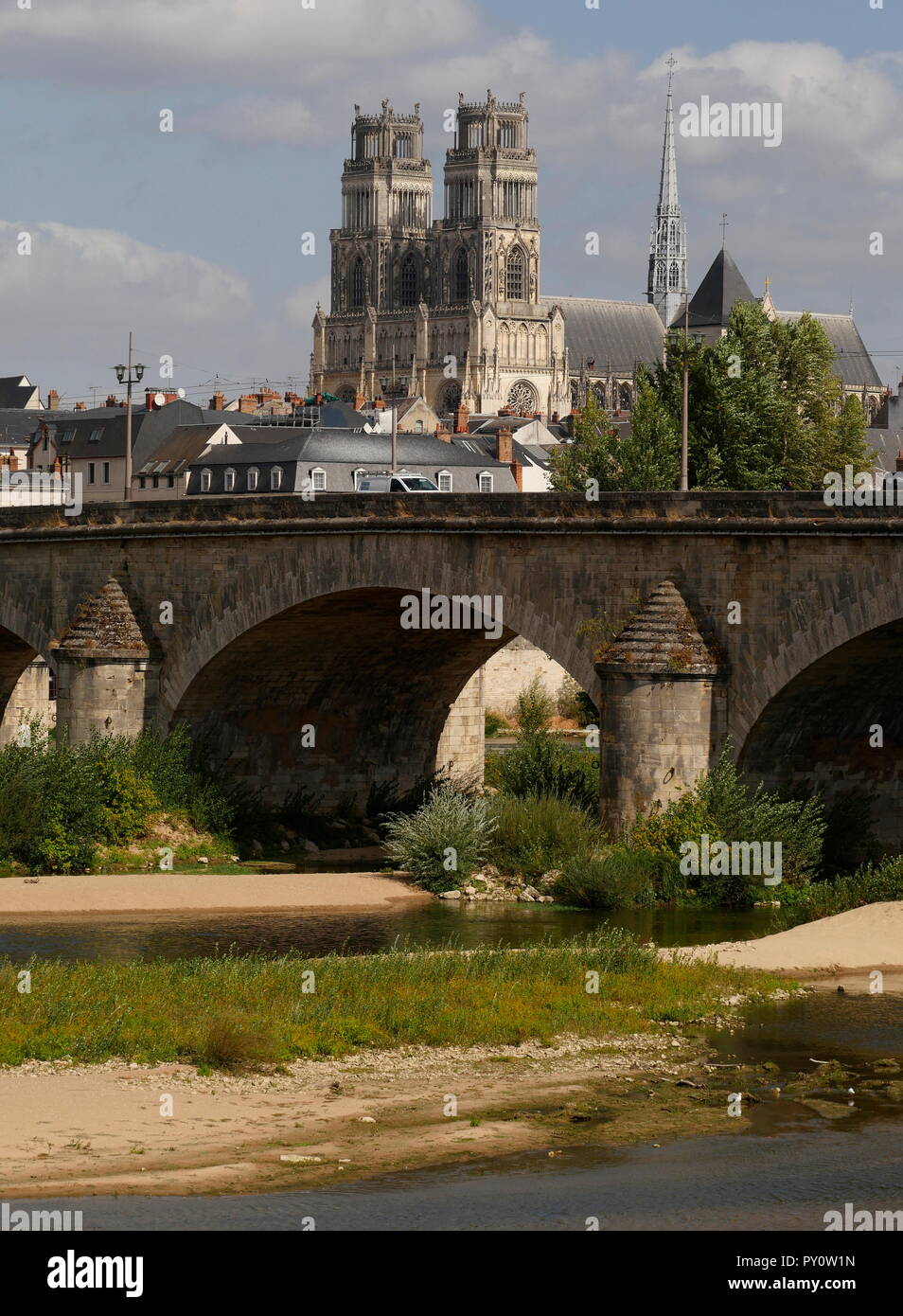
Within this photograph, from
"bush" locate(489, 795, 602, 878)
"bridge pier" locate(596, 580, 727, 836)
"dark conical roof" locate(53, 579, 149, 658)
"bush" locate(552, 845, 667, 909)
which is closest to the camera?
"bush" locate(552, 845, 667, 909)

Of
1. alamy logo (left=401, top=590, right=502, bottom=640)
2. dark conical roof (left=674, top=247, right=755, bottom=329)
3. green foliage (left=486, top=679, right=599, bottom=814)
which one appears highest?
dark conical roof (left=674, top=247, right=755, bottom=329)

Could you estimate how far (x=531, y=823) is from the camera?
4041 cm

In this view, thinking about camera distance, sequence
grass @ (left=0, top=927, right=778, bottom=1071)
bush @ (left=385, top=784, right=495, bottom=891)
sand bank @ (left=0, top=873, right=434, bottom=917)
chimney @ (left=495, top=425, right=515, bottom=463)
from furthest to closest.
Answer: chimney @ (left=495, top=425, right=515, bottom=463) → bush @ (left=385, top=784, right=495, bottom=891) → sand bank @ (left=0, top=873, right=434, bottom=917) → grass @ (left=0, top=927, right=778, bottom=1071)

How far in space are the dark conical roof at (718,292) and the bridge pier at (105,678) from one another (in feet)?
403

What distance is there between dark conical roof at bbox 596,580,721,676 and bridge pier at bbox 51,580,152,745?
1238 centimetres

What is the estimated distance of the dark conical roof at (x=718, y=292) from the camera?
551ft

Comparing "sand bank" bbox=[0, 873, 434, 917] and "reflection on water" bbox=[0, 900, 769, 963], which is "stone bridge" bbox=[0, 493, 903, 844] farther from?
"sand bank" bbox=[0, 873, 434, 917]

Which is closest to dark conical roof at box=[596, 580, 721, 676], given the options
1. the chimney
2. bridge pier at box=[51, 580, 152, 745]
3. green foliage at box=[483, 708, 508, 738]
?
bridge pier at box=[51, 580, 152, 745]

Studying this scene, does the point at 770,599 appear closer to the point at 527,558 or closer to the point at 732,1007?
the point at 527,558

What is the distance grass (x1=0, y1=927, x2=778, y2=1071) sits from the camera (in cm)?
2567

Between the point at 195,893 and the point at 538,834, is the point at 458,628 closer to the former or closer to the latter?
the point at 538,834

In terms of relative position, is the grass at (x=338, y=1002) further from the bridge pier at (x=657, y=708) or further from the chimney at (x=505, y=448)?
the chimney at (x=505, y=448)

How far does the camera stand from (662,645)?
38.2 metres

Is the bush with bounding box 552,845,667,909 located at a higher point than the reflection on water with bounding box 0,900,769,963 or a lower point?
higher
